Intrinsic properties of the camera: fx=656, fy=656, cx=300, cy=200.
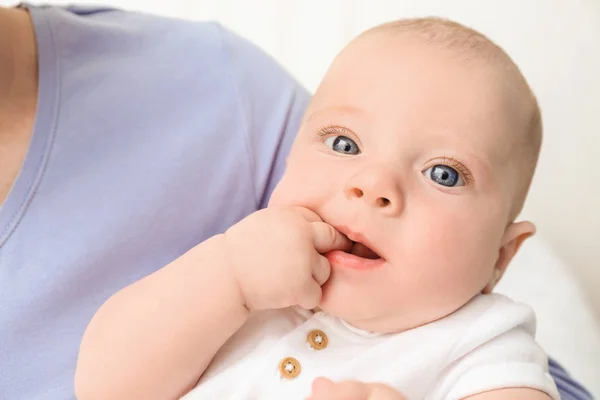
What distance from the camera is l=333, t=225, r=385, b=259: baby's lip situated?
677 mm

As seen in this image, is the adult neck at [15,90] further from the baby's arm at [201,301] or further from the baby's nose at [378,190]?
the baby's nose at [378,190]

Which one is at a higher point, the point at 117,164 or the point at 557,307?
the point at 117,164

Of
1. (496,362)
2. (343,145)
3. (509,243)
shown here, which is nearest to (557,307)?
(509,243)

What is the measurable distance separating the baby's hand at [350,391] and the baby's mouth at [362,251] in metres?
0.13

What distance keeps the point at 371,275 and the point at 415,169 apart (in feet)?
0.42

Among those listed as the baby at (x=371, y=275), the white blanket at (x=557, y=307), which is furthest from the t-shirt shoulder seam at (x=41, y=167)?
the white blanket at (x=557, y=307)

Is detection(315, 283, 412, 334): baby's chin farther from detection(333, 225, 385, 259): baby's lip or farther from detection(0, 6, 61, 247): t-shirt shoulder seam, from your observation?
detection(0, 6, 61, 247): t-shirt shoulder seam

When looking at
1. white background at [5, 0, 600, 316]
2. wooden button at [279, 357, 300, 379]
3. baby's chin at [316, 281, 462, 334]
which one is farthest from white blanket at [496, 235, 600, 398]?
wooden button at [279, 357, 300, 379]

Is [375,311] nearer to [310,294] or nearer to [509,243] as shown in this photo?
[310,294]

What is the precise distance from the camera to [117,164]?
838mm

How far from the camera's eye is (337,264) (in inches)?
27.0

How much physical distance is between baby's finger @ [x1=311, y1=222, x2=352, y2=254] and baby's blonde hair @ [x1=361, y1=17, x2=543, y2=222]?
0.24 metres

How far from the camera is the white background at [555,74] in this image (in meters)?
1.55

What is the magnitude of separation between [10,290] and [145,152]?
23 cm
